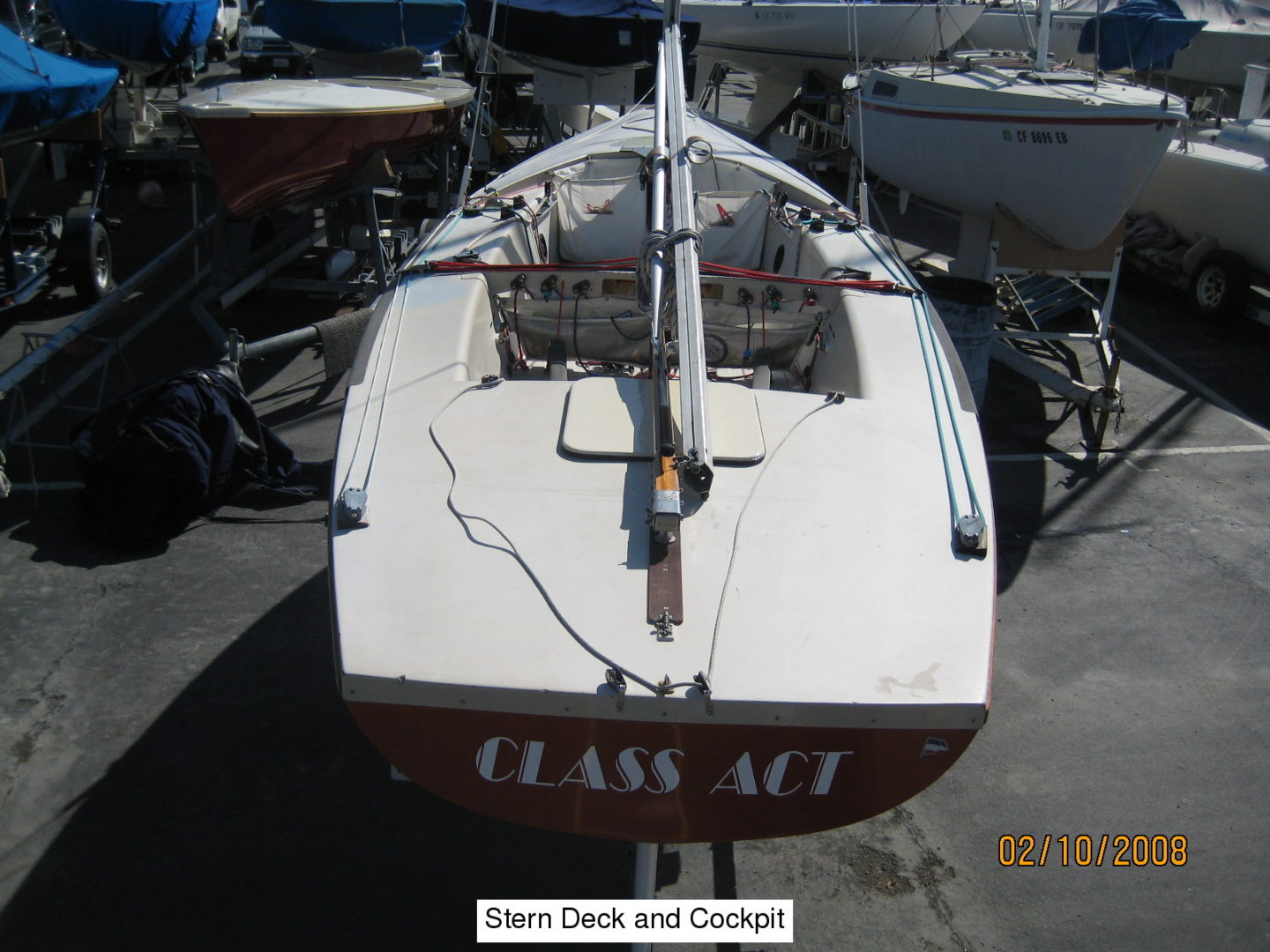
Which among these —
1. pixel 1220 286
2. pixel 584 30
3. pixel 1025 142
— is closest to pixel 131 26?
pixel 584 30

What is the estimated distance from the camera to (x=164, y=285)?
7629 millimetres

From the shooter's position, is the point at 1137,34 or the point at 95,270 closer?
the point at 95,270

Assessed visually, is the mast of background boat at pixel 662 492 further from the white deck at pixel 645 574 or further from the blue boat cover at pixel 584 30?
the blue boat cover at pixel 584 30

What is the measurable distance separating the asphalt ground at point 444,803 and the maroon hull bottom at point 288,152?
7.24 ft

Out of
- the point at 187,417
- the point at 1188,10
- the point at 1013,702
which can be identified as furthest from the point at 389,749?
the point at 1188,10

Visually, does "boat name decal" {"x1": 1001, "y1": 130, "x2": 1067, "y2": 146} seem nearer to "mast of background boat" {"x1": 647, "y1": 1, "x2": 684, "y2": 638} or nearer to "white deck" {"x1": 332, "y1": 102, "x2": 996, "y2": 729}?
"white deck" {"x1": 332, "y1": 102, "x2": 996, "y2": 729}

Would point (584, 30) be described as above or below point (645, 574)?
above

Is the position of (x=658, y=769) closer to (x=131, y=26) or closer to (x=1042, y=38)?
(x=1042, y=38)

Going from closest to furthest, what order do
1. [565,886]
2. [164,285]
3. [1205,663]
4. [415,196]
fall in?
[565,886], [1205,663], [164,285], [415,196]

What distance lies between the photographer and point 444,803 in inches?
130

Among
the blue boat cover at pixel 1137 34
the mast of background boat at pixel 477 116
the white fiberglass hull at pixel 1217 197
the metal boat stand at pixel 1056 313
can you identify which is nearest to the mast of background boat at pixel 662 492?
the mast of background boat at pixel 477 116

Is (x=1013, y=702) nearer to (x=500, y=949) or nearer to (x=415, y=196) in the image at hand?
(x=500, y=949)

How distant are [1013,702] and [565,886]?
6.16ft
